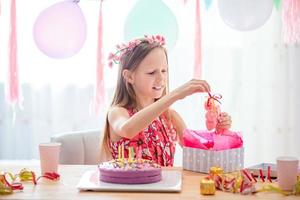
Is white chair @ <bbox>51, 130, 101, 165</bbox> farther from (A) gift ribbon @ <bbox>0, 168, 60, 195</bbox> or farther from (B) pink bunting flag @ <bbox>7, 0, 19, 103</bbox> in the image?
(B) pink bunting flag @ <bbox>7, 0, 19, 103</bbox>

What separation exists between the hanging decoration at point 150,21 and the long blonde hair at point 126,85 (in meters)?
0.38

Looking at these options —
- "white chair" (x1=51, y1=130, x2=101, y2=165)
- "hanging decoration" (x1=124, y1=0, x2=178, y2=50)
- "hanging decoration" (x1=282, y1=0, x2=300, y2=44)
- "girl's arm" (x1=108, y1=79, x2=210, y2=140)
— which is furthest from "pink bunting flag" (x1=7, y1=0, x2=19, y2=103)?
"hanging decoration" (x1=282, y1=0, x2=300, y2=44)

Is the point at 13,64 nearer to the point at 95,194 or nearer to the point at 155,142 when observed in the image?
the point at 155,142

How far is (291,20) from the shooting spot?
3.17 meters

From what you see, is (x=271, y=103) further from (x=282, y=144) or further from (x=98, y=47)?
(x=98, y=47)

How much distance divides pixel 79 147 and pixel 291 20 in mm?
1443

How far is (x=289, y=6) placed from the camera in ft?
10.4

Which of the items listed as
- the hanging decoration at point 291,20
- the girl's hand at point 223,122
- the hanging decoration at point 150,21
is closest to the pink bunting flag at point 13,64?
the hanging decoration at point 150,21

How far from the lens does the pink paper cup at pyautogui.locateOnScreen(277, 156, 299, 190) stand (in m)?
1.58

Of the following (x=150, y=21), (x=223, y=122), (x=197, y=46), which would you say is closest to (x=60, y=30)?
(x=150, y=21)

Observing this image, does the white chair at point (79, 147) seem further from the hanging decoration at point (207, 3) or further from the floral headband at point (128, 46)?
the hanging decoration at point (207, 3)

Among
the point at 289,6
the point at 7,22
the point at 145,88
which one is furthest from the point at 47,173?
the point at 289,6

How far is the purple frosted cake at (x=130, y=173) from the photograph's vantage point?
5.36 feet

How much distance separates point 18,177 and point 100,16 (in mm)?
1597
